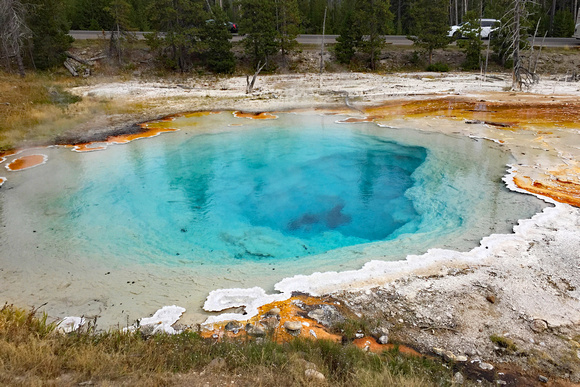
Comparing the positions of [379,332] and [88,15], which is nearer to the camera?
[379,332]

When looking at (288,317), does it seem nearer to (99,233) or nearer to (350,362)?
(350,362)

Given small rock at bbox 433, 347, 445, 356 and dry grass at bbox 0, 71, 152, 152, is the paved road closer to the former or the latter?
dry grass at bbox 0, 71, 152, 152

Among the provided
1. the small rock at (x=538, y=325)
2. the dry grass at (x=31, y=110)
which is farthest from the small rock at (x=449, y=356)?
the dry grass at (x=31, y=110)

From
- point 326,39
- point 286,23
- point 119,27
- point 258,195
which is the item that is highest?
point 286,23

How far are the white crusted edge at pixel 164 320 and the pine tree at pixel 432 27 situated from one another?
25.7 meters

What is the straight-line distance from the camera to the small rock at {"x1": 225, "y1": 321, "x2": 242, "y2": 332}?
430 cm

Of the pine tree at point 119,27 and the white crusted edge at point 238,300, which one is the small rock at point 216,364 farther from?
the pine tree at point 119,27

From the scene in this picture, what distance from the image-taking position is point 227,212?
26.3 ft

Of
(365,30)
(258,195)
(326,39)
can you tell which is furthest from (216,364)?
(326,39)

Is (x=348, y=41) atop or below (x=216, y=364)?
atop

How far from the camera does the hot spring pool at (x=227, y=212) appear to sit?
17.9 feet

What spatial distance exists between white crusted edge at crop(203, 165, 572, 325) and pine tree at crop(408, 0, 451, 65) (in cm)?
2223

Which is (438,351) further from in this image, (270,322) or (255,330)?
(255,330)

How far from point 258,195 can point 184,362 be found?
18.7 feet
